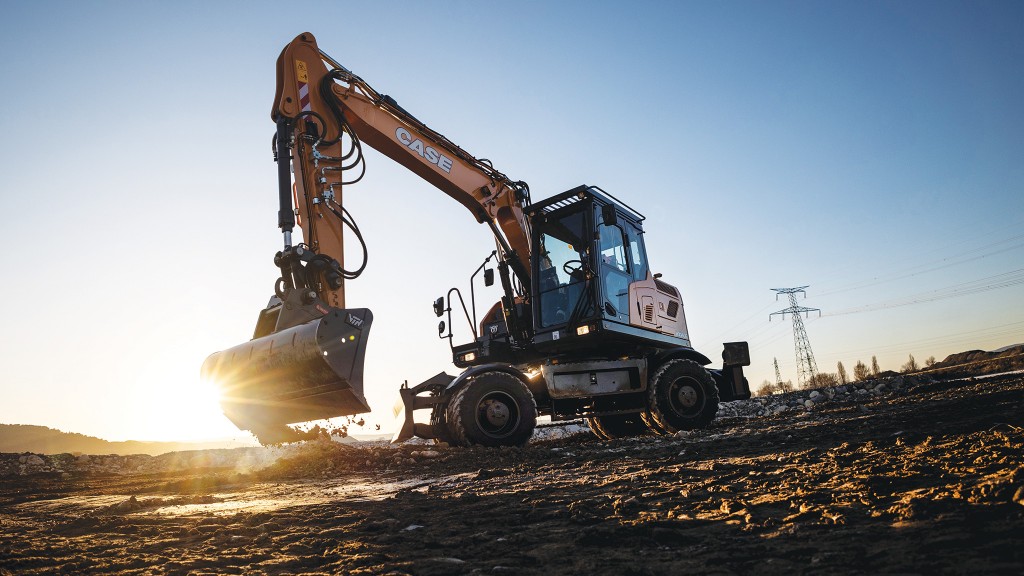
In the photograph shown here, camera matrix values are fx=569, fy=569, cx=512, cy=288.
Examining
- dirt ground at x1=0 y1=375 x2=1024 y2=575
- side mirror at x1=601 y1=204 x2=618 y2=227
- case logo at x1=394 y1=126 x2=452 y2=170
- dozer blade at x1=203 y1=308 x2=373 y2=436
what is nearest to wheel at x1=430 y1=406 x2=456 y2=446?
dozer blade at x1=203 y1=308 x2=373 y2=436

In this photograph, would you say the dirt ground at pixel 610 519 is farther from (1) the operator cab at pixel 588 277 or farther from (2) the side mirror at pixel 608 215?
(2) the side mirror at pixel 608 215

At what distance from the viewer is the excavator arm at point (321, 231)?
19.3 feet

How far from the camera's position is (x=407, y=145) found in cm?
853

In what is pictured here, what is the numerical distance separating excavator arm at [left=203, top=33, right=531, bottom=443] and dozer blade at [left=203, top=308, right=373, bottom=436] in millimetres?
11

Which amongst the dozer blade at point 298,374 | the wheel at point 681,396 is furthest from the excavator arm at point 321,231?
the wheel at point 681,396

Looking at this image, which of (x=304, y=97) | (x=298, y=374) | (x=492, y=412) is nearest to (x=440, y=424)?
(x=492, y=412)

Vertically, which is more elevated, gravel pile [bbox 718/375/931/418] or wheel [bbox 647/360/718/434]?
wheel [bbox 647/360/718/434]

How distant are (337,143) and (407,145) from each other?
117 centimetres

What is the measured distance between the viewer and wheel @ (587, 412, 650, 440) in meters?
9.89

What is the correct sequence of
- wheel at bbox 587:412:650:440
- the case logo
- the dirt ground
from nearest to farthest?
1. the dirt ground
2. the case logo
3. wheel at bbox 587:412:650:440

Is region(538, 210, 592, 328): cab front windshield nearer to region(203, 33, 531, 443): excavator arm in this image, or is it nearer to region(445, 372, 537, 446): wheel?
region(203, 33, 531, 443): excavator arm

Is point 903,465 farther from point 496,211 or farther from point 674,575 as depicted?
point 496,211

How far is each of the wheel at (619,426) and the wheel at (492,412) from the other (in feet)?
10.5

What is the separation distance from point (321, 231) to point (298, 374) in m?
2.02
